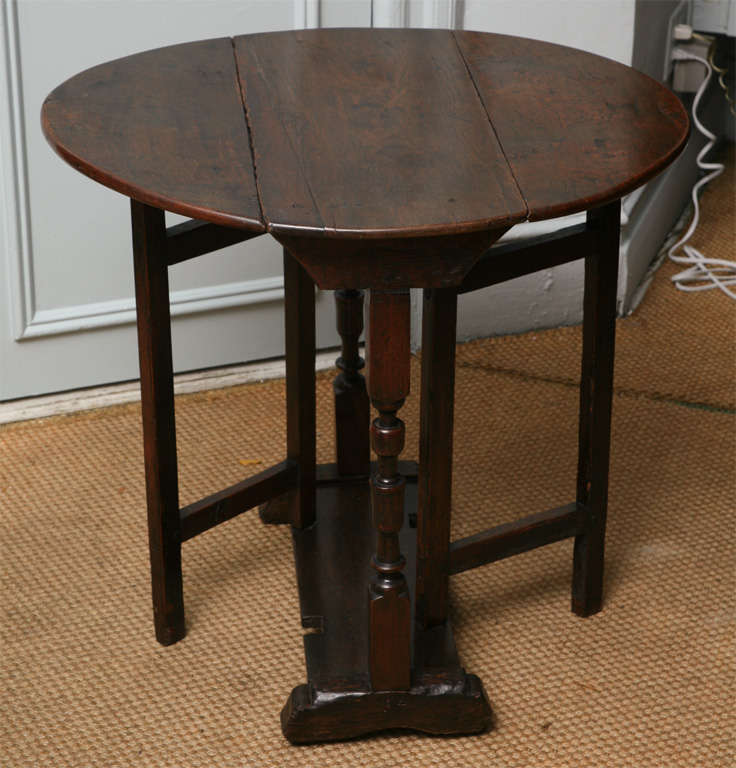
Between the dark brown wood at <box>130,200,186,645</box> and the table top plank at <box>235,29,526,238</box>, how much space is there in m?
0.21

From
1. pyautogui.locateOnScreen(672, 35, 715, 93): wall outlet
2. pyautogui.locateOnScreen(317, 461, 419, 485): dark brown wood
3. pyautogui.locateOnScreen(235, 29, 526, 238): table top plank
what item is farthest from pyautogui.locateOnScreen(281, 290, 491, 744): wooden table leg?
pyautogui.locateOnScreen(672, 35, 715, 93): wall outlet

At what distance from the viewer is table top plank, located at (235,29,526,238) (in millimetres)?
1229

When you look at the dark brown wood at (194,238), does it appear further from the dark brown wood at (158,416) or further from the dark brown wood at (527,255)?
the dark brown wood at (527,255)

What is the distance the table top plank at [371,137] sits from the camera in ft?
4.03

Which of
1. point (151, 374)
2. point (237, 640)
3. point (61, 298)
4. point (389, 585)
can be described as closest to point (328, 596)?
point (237, 640)

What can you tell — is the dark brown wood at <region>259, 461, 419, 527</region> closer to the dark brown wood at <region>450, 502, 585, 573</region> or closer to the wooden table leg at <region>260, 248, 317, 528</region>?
the wooden table leg at <region>260, 248, 317, 528</region>

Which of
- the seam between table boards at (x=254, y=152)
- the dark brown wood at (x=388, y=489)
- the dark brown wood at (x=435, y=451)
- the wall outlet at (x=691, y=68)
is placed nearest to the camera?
the seam between table boards at (x=254, y=152)

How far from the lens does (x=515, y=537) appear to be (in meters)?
1.71

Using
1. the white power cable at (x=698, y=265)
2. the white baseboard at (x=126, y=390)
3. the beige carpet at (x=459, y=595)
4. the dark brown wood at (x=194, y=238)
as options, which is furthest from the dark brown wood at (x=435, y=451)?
the white power cable at (x=698, y=265)

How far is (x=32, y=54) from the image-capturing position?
2.11 meters

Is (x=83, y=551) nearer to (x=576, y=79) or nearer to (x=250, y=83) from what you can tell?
(x=250, y=83)

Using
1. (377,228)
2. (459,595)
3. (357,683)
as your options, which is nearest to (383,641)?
(357,683)

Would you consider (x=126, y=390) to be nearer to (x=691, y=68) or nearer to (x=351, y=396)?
(x=351, y=396)

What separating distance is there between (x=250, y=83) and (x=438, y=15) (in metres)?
0.87
